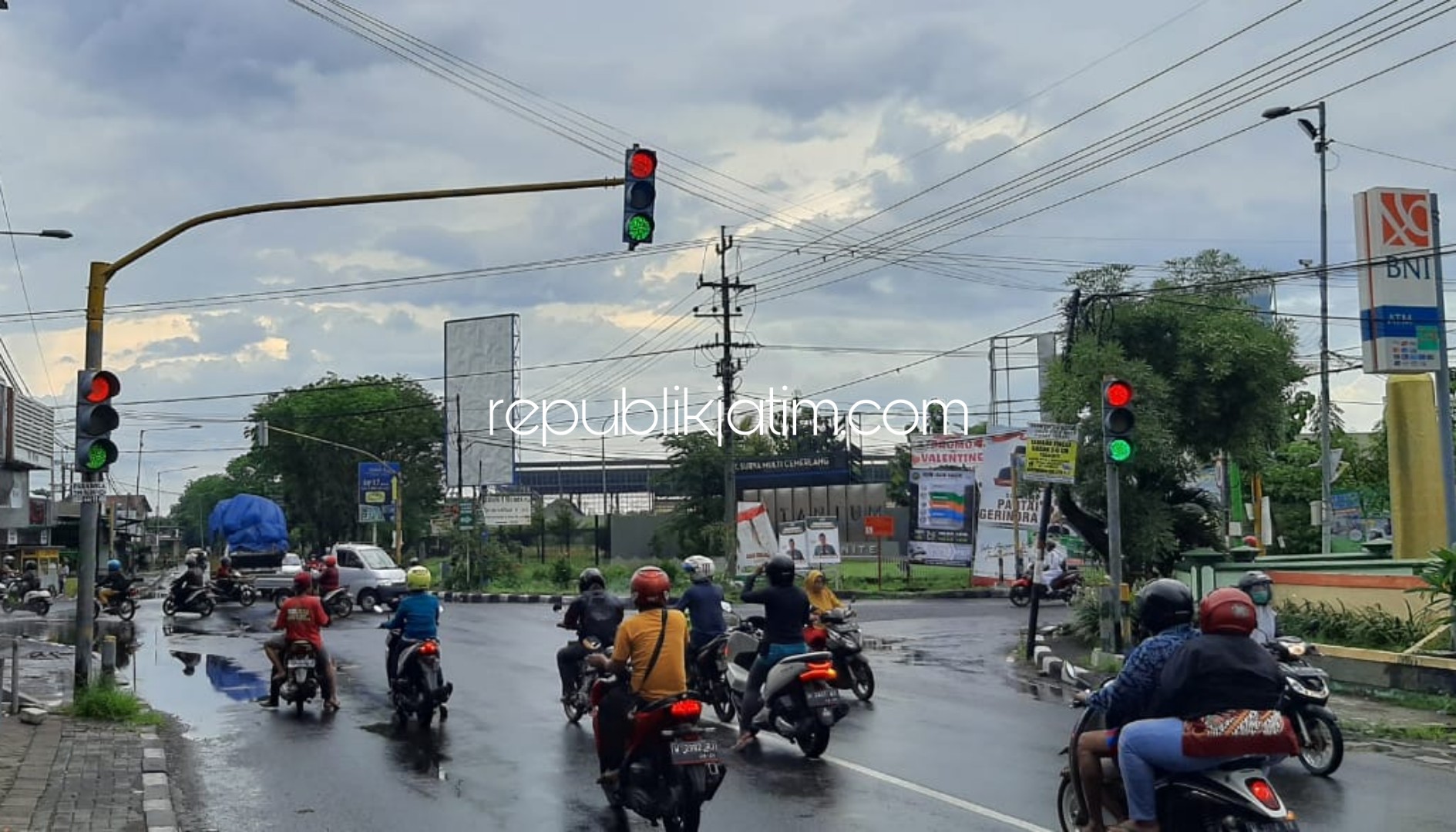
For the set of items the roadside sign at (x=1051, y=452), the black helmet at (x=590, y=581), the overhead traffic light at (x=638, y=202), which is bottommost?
the black helmet at (x=590, y=581)

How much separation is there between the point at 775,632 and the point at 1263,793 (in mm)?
6590

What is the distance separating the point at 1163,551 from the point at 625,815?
1557 cm

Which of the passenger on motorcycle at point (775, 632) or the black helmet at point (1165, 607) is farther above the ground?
the black helmet at point (1165, 607)

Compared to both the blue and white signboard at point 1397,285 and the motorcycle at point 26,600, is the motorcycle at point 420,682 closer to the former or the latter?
the blue and white signboard at point 1397,285

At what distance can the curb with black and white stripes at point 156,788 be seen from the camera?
9.06 m

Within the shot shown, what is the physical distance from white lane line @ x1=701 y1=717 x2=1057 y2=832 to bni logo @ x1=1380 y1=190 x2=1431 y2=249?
52.2 ft

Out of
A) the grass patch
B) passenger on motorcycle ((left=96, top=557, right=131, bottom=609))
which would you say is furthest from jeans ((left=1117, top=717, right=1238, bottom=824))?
passenger on motorcycle ((left=96, top=557, right=131, bottom=609))

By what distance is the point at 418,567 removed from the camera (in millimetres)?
14336

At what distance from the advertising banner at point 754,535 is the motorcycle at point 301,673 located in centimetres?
2531

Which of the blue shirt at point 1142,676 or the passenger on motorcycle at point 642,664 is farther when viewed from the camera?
the passenger on motorcycle at point 642,664

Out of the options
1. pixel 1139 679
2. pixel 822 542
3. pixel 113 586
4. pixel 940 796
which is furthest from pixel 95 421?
pixel 822 542

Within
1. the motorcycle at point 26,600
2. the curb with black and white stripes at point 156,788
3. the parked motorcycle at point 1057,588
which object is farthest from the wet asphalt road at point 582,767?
the motorcycle at point 26,600

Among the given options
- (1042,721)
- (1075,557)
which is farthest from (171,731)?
(1075,557)

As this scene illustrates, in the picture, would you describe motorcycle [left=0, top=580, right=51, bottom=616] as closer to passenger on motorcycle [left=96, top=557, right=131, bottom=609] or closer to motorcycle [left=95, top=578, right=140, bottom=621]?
motorcycle [left=95, top=578, right=140, bottom=621]
